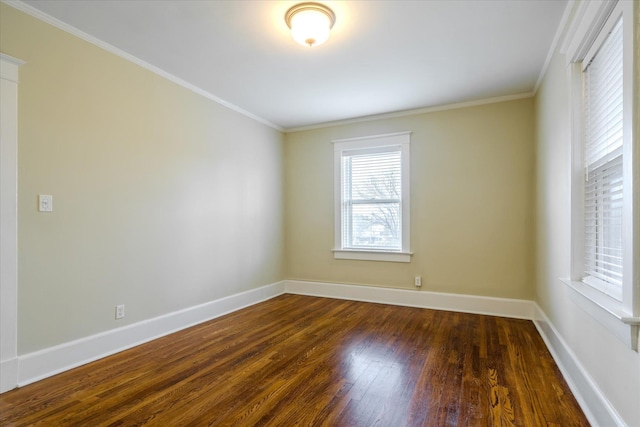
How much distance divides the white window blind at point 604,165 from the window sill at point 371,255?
7.80 feet

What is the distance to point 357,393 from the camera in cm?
217

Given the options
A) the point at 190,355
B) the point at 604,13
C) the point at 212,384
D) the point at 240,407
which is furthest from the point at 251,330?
the point at 604,13

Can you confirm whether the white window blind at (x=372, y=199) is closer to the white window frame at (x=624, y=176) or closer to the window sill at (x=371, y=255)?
the window sill at (x=371, y=255)

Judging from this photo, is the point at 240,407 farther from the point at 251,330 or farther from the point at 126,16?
the point at 126,16

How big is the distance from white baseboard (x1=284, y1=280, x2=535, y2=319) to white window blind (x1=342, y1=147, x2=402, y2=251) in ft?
2.00

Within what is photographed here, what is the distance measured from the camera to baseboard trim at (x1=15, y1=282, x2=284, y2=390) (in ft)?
7.66

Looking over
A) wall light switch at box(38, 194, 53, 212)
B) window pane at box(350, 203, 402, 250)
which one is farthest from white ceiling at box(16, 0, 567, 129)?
window pane at box(350, 203, 402, 250)

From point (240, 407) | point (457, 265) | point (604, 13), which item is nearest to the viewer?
point (604, 13)

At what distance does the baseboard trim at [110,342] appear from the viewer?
2.33 m

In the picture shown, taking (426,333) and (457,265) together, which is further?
(457,265)

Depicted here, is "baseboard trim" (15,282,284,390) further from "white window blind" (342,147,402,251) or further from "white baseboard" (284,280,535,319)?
"white window blind" (342,147,402,251)

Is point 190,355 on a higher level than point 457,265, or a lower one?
lower

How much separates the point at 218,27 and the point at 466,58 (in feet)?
7.07

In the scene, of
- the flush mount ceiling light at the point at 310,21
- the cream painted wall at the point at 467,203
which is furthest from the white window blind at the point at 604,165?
the cream painted wall at the point at 467,203
